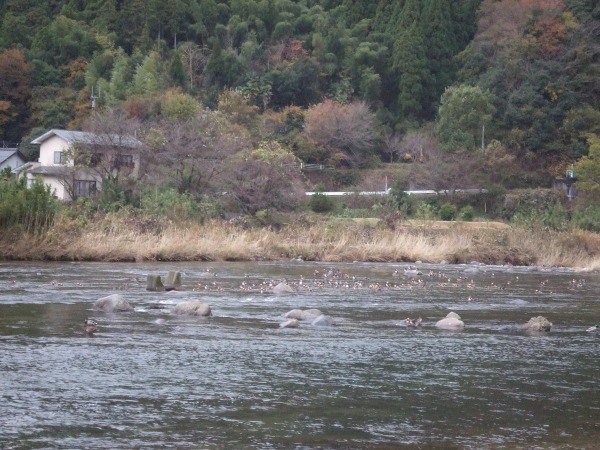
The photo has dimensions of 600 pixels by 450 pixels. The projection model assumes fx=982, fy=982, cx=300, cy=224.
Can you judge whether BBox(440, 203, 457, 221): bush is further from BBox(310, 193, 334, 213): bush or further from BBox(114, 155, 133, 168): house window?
BBox(114, 155, 133, 168): house window

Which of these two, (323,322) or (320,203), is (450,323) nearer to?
(323,322)

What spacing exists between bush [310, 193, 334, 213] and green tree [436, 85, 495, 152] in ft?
44.6

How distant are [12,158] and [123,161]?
1911 centimetres

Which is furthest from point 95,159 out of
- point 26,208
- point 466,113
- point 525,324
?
point 525,324

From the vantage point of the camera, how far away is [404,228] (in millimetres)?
34438

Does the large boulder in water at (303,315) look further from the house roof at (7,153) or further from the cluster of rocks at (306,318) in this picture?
the house roof at (7,153)

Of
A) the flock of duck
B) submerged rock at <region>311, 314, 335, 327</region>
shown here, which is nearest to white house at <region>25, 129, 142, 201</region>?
the flock of duck

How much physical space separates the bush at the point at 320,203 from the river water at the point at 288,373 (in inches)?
1160

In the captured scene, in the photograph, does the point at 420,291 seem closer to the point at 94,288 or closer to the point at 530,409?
the point at 94,288

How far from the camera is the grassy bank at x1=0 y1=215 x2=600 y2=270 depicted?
2573 centimetres

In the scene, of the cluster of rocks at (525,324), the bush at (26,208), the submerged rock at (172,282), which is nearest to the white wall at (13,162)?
the bush at (26,208)

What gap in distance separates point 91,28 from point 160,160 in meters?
42.9

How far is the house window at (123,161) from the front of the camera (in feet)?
144

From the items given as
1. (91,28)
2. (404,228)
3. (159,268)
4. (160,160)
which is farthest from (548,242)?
(91,28)
